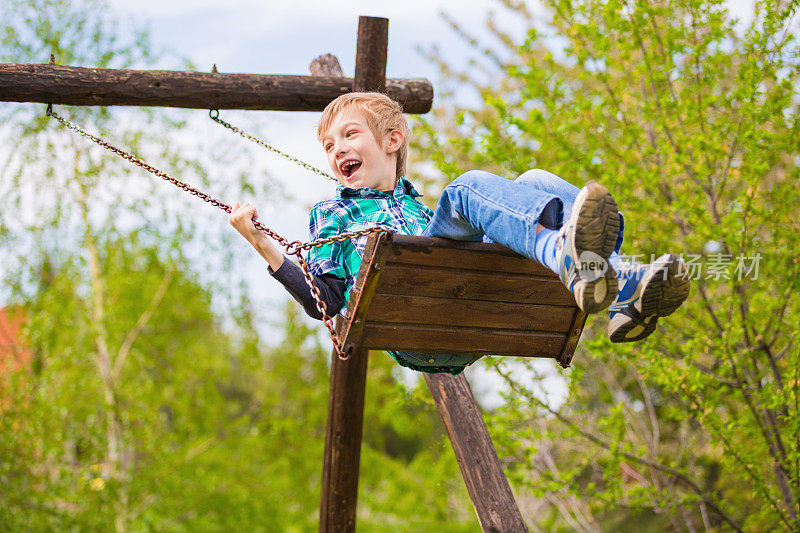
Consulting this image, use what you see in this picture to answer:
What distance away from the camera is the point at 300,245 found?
222 centimetres

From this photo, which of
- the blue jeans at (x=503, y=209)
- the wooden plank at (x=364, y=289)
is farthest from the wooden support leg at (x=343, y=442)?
the blue jeans at (x=503, y=209)

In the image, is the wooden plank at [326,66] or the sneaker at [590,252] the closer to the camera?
the sneaker at [590,252]

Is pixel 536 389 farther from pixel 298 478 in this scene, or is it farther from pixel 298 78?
pixel 298 478

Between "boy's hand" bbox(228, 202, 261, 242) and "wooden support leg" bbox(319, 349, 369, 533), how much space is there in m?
1.52

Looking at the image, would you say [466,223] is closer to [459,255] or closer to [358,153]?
[459,255]

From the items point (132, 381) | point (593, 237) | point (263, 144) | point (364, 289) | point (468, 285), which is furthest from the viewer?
point (132, 381)

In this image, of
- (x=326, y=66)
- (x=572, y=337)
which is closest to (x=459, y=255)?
(x=572, y=337)

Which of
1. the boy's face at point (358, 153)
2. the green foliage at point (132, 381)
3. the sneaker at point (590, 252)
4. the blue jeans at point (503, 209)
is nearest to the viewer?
the sneaker at point (590, 252)

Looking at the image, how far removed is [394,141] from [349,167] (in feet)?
0.71

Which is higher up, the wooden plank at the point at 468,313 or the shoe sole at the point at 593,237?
the wooden plank at the point at 468,313

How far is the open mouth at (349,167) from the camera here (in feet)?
8.84

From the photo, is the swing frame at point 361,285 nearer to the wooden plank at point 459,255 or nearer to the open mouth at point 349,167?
the wooden plank at point 459,255

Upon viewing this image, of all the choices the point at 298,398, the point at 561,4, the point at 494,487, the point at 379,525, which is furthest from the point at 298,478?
the point at 561,4

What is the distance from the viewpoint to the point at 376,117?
2.78 metres
